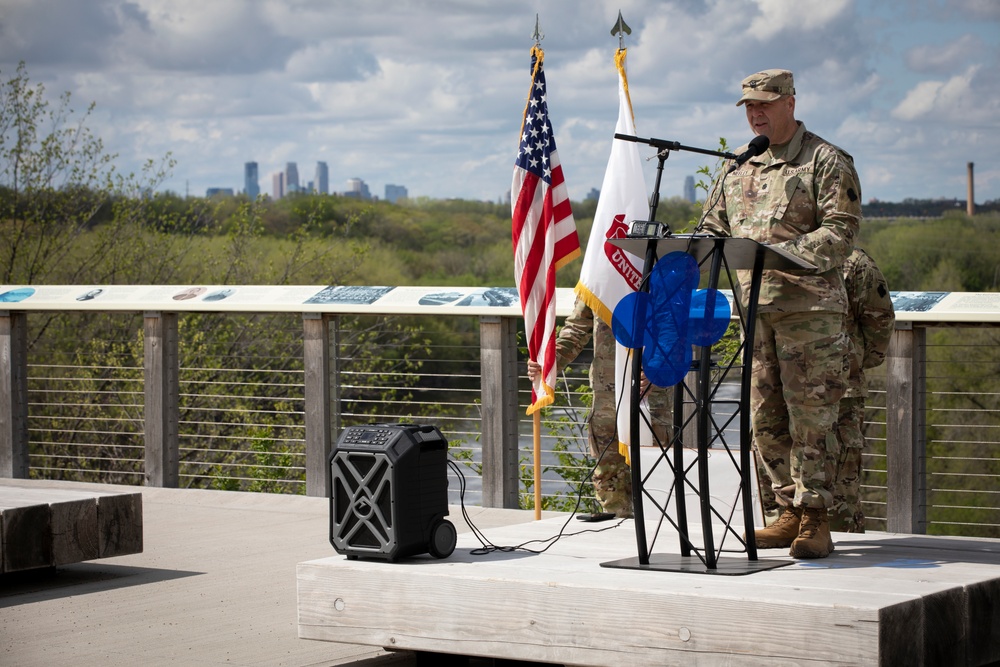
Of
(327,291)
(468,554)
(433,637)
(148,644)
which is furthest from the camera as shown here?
(327,291)

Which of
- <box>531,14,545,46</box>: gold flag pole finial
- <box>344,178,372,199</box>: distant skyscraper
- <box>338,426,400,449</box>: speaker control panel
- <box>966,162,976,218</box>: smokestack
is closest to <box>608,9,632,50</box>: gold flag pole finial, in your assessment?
<box>531,14,545,46</box>: gold flag pole finial

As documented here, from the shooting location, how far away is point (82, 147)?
1644 cm

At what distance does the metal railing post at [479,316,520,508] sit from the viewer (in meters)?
7.53

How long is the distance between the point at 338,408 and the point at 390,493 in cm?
393

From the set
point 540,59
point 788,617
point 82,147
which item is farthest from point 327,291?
point 82,147

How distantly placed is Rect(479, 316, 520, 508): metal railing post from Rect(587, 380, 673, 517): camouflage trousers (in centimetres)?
147

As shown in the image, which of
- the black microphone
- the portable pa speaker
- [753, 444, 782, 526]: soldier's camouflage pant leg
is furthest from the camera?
[753, 444, 782, 526]: soldier's camouflage pant leg

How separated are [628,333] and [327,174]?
70952 millimetres

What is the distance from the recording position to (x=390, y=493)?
14.3 ft

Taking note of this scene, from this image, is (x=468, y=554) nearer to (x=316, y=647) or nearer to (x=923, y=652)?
(x=316, y=647)

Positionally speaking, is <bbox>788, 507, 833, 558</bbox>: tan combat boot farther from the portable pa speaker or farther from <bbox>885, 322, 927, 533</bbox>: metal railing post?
<bbox>885, 322, 927, 533</bbox>: metal railing post

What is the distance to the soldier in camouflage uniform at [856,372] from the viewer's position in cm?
537

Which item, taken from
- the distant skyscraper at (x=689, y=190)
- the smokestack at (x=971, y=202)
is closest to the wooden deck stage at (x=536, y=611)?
the distant skyscraper at (x=689, y=190)

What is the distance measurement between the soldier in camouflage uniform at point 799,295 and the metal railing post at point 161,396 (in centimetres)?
483
